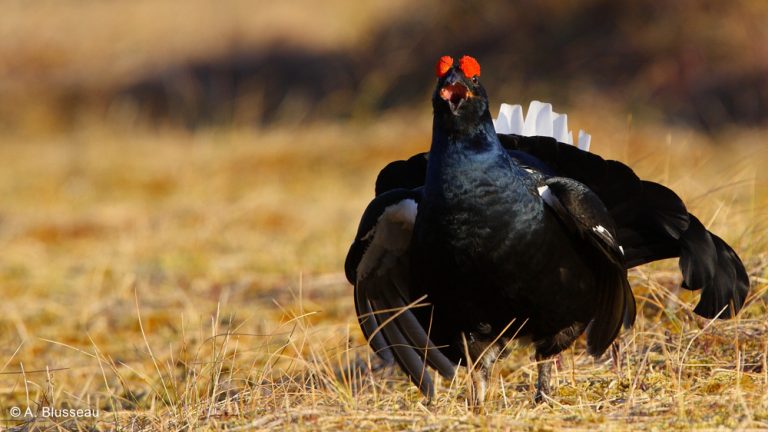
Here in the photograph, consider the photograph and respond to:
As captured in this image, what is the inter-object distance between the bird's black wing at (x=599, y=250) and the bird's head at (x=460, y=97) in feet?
1.03

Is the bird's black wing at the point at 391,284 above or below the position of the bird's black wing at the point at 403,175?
below

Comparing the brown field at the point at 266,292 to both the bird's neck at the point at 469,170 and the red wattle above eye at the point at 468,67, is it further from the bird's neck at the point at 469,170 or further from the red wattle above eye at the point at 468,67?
the red wattle above eye at the point at 468,67

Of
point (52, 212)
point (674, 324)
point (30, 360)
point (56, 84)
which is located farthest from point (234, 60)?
point (674, 324)

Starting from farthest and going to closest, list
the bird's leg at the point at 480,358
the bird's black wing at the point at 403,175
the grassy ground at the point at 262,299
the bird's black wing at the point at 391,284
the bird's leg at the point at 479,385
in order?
the bird's black wing at the point at 403,175 → the bird's black wing at the point at 391,284 → the bird's leg at the point at 480,358 → the bird's leg at the point at 479,385 → the grassy ground at the point at 262,299

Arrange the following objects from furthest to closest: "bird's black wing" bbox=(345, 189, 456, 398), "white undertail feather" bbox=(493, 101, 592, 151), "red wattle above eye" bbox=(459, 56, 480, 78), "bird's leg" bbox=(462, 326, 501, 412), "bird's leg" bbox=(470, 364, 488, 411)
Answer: "white undertail feather" bbox=(493, 101, 592, 151) → "bird's black wing" bbox=(345, 189, 456, 398) → "bird's leg" bbox=(462, 326, 501, 412) → "red wattle above eye" bbox=(459, 56, 480, 78) → "bird's leg" bbox=(470, 364, 488, 411)

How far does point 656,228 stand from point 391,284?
2.74ft

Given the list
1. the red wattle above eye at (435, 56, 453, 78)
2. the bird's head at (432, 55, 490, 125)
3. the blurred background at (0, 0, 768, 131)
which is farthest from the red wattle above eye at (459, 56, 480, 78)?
the blurred background at (0, 0, 768, 131)

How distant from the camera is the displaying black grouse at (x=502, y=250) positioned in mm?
2855

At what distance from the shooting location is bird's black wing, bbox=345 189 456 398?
314cm

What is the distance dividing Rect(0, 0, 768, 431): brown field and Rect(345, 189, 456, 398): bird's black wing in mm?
96

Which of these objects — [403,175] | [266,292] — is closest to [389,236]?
[403,175]

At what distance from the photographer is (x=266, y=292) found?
511cm

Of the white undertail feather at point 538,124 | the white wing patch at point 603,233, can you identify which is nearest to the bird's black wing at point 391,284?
the white wing patch at point 603,233

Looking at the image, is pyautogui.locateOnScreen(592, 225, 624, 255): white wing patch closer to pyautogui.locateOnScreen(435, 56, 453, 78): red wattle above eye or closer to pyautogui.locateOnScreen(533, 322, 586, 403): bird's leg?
pyautogui.locateOnScreen(533, 322, 586, 403): bird's leg
